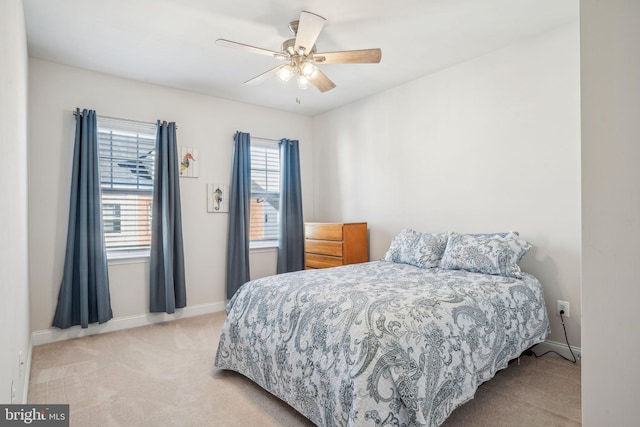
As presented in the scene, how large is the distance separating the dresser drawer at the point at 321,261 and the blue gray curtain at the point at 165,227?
151 cm

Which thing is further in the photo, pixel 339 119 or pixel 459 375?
pixel 339 119

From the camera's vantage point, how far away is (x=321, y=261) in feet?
13.8

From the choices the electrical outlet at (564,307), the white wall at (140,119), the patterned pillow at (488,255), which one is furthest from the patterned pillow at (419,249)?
the white wall at (140,119)

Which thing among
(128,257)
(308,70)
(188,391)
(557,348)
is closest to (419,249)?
(557,348)

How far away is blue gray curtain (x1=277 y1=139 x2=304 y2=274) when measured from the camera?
4.57 metres

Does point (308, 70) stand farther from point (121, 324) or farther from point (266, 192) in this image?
point (121, 324)

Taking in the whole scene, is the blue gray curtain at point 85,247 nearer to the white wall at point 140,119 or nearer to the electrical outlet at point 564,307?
the white wall at point 140,119

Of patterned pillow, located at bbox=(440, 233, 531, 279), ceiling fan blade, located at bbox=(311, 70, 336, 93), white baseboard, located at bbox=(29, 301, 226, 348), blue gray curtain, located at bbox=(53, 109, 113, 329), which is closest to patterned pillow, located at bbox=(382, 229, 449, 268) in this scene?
patterned pillow, located at bbox=(440, 233, 531, 279)

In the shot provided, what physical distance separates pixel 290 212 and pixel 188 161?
1.42 meters

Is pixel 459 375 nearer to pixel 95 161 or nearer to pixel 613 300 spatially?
pixel 613 300

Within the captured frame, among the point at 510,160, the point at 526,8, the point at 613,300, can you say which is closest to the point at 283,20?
the point at 526,8

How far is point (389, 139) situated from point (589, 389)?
336cm

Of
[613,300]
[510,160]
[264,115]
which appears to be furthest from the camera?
[264,115]

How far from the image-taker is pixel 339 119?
15.2 ft
